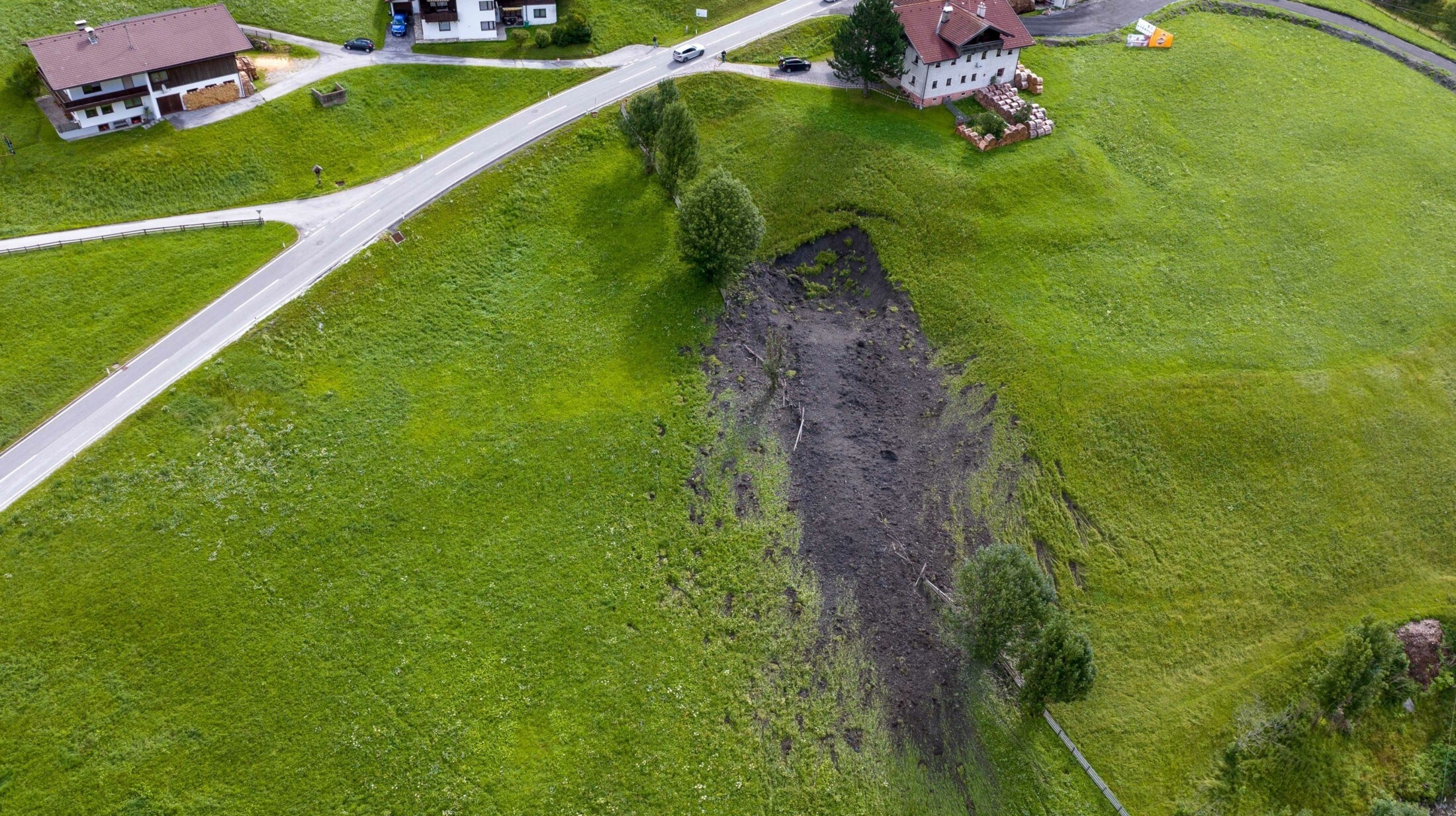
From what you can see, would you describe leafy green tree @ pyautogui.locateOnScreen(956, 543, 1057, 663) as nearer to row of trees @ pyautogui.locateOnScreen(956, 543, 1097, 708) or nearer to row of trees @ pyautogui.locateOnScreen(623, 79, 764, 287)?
row of trees @ pyautogui.locateOnScreen(956, 543, 1097, 708)

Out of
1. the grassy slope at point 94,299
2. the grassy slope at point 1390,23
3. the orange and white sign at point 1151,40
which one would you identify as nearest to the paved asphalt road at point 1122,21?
the grassy slope at point 1390,23

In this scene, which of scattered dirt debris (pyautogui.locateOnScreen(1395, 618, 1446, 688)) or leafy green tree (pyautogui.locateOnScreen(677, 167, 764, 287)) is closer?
scattered dirt debris (pyautogui.locateOnScreen(1395, 618, 1446, 688))

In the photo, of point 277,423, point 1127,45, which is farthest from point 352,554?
point 1127,45

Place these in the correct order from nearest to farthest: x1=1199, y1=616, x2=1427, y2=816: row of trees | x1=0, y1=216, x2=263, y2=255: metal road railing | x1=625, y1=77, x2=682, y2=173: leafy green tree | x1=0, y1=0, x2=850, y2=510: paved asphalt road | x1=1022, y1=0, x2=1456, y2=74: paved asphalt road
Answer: x1=1199, y1=616, x2=1427, y2=816: row of trees, x1=0, y1=0, x2=850, y2=510: paved asphalt road, x1=0, y1=216, x2=263, y2=255: metal road railing, x1=625, y1=77, x2=682, y2=173: leafy green tree, x1=1022, y1=0, x2=1456, y2=74: paved asphalt road

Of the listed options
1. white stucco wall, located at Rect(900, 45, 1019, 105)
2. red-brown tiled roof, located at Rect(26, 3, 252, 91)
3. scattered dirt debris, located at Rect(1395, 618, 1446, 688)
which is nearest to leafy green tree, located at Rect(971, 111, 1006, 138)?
white stucco wall, located at Rect(900, 45, 1019, 105)

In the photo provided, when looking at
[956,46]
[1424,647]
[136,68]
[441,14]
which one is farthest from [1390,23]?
[136,68]

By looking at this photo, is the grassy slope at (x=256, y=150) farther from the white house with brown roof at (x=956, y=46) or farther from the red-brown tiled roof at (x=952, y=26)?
the red-brown tiled roof at (x=952, y=26)

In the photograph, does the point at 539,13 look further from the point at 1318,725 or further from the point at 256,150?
the point at 1318,725
